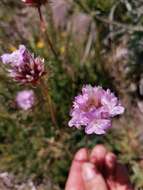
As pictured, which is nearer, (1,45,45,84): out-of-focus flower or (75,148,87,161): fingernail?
(1,45,45,84): out-of-focus flower

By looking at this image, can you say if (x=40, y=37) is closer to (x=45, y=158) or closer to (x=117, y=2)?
(x=117, y=2)

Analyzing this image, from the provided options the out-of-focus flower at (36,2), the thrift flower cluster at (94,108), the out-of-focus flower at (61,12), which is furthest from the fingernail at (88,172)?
the out-of-focus flower at (61,12)

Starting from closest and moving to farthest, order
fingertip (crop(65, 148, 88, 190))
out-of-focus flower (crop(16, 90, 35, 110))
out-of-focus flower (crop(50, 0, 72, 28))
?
fingertip (crop(65, 148, 88, 190)) < out-of-focus flower (crop(16, 90, 35, 110)) < out-of-focus flower (crop(50, 0, 72, 28))

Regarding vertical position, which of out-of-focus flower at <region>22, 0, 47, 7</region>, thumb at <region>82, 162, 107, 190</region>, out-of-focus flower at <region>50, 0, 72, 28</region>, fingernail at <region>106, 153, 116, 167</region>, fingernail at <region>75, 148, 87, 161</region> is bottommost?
thumb at <region>82, 162, 107, 190</region>

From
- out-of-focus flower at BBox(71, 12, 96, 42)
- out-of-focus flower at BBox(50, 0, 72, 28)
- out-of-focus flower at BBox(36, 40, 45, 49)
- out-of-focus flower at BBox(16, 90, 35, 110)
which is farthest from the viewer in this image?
out-of-focus flower at BBox(50, 0, 72, 28)

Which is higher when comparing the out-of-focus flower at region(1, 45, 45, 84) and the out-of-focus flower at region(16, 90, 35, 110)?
the out-of-focus flower at region(16, 90, 35, 110)

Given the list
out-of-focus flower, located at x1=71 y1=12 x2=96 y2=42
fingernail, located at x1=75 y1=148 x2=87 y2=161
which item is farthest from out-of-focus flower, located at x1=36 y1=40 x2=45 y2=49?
fingernail, located at x1=75 y1=148 x2=87 y2=161

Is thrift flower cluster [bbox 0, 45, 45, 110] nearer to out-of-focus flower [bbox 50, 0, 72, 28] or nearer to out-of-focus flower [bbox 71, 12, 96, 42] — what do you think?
out-of-focus flower [bbox 71, 12, 96, 42]

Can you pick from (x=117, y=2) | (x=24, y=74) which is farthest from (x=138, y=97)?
(x=24, y=74)

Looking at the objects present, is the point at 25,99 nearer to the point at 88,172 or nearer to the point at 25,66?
the point at 88,172
